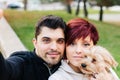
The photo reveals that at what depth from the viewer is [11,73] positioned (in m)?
3.28

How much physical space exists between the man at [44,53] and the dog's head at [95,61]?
0.70 ft

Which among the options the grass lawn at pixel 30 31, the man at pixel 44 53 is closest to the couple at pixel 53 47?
the man at pixel 44 53

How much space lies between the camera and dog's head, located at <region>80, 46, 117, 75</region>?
3.65 metres

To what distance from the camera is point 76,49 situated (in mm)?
3686

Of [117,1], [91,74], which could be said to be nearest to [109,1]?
[117,1]

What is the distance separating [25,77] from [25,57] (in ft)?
0.56

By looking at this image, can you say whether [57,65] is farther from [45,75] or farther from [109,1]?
[109,1]

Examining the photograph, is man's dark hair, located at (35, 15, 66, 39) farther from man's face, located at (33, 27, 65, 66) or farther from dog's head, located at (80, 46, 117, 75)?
dog's head, located at (80, 46, 117, 75)

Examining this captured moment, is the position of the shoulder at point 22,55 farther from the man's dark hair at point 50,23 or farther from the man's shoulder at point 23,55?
the man's dark hair at point 50,23

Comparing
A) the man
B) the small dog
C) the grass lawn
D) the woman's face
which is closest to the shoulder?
the man

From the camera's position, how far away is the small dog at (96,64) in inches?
144

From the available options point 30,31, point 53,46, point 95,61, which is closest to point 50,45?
point 53,46

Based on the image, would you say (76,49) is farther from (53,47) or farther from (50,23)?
(50,23)

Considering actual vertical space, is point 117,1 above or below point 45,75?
below
